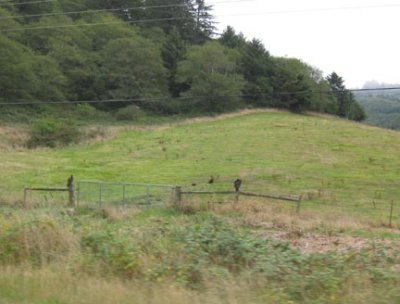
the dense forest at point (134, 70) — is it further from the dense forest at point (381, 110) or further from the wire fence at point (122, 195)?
the wire fence at point (122, 195)

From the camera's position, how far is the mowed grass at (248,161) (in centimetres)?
3081

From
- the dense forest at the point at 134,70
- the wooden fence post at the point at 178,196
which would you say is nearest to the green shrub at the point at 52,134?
the dense forest at the point at 134,70

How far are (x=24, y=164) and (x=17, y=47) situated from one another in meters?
37.0

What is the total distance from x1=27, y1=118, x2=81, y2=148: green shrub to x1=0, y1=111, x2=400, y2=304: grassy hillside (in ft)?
6.56

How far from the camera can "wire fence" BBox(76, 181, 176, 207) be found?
80.3 feet

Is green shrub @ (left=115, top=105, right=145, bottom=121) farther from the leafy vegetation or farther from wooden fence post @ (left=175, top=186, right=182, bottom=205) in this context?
wooden fence post @ (left=175, top=186, right=182, bottom=205)

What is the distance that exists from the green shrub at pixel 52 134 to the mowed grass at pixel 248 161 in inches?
180

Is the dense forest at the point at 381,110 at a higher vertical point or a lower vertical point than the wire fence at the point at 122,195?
higher

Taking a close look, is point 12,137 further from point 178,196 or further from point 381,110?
point 381,110

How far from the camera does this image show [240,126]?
190ft

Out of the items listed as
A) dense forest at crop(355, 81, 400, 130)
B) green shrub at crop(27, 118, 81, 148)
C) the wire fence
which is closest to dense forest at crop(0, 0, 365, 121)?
dense forest at crop(355, 81, 400, 130)

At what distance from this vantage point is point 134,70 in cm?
7988

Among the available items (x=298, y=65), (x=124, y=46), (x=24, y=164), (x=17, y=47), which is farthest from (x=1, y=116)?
(x=298, y=65)

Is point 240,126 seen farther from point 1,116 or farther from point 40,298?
point 40,298
